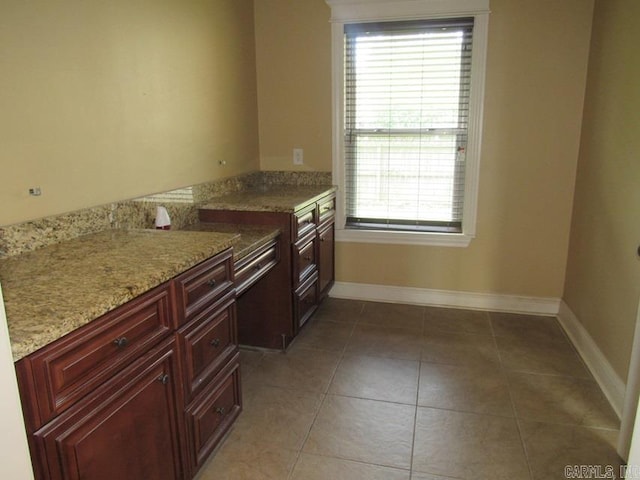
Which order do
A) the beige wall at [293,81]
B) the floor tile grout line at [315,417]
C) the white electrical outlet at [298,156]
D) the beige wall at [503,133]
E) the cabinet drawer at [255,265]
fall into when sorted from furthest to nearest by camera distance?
1. the white electrical outlet at [298,156]
2. the beige wall at [293,81]
3. the beige wall at [503,133]
4. the cabinet drawer at [255,265]
5. the floor tile grout line at [315,417]

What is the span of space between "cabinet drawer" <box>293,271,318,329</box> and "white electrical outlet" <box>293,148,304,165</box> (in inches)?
35.7

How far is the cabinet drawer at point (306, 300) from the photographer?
2770 millimetres

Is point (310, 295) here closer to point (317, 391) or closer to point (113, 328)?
point (317, 391)

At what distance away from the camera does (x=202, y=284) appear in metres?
1.65

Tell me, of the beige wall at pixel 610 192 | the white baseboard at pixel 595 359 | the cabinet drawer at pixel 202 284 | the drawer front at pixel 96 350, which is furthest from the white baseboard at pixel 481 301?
the drawer front at pixel 96 350

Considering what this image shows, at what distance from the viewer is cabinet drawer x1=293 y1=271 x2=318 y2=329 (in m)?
2.77

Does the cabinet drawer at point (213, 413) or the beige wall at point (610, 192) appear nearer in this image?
the cabinet drawer at point (213, 413)

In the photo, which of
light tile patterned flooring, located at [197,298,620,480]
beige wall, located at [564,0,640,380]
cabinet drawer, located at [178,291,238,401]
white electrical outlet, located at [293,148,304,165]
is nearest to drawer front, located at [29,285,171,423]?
cabinet drawer, located at [178,291,238,401]

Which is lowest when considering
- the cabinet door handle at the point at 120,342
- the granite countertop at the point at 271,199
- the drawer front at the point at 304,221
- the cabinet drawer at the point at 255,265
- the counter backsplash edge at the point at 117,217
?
the cabinet drawer at the point at 255,265

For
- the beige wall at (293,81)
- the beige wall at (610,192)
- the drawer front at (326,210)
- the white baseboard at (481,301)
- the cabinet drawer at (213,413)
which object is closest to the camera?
the cabinet drawer at (213,413)

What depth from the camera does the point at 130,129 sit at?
2092 mm

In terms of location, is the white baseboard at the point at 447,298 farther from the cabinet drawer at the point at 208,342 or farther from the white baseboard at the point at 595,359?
the cabinet drawer at the point at 208,342

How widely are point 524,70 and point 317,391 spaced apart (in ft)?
7.76

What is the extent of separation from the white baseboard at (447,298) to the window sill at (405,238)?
355 millimetres
